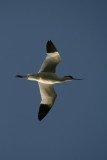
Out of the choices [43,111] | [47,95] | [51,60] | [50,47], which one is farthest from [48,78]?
[43,111]

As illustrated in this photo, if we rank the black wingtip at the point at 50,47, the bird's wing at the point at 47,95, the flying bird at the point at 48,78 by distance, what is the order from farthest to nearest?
the bird's wing at the point at 47,95 < the black wingtip at the point at 50,47 < the flying bird at the point at 48,78

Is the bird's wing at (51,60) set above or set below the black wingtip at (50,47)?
below

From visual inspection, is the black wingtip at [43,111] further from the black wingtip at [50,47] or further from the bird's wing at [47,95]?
the black wingtip at [50,47]

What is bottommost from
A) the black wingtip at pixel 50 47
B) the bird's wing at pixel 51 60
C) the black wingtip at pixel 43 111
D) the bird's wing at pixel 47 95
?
the black wingtip at pixel 43 111

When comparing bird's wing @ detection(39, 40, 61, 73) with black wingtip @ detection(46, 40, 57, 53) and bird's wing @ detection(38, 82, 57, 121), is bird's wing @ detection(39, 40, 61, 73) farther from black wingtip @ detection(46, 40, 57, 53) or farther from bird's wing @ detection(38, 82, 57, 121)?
bird's wing @ detection(38, 82, 57, 121)

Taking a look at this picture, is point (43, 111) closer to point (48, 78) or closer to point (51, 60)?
point (48, 78)

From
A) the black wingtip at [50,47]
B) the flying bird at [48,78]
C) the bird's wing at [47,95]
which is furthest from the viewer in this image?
the bird's wing at [47,95]

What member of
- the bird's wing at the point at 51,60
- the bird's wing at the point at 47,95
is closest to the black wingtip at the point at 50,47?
the bird's wing at the point at 51,60

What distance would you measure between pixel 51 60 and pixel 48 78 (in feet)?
2.50

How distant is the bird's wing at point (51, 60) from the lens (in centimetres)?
1284

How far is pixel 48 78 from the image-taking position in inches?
491

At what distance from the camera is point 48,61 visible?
42.3ft

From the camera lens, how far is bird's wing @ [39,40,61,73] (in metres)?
12.8

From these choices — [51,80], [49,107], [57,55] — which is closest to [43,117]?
[49,107]
